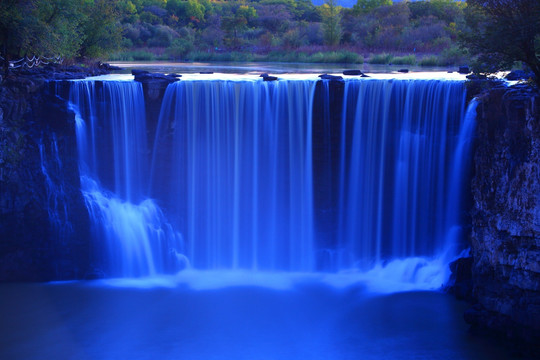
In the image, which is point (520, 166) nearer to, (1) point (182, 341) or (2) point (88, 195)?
(1) point (182, 341)

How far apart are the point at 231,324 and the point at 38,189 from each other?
675 centimetres

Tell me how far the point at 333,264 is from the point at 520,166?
19.4 ft

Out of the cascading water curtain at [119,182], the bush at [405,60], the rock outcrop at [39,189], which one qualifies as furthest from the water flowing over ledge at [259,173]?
the bush at [405,60]

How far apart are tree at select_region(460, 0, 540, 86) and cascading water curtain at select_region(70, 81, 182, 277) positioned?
935 centimetres

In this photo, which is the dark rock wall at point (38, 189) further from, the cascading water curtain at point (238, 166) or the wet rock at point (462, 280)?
the wet rock at point (462, 280)

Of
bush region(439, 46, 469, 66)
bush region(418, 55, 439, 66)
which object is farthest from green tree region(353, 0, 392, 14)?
bush region(439, 46, 469, 66)

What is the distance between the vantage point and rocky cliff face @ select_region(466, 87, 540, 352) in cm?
1217

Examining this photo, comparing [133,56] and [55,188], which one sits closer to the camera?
[55,188]

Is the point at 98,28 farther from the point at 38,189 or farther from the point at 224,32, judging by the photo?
the point at 224,32

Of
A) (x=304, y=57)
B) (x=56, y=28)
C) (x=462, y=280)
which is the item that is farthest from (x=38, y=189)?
(x=304, y=57)

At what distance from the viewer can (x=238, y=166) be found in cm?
1680

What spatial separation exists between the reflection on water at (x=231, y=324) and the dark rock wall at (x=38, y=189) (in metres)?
0.75

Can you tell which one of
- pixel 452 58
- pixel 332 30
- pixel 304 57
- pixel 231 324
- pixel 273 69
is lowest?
pixel 231 324

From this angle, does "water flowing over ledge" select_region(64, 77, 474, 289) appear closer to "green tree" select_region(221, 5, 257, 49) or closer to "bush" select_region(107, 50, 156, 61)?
"bush" select_region(107, 50, 156, 61)
